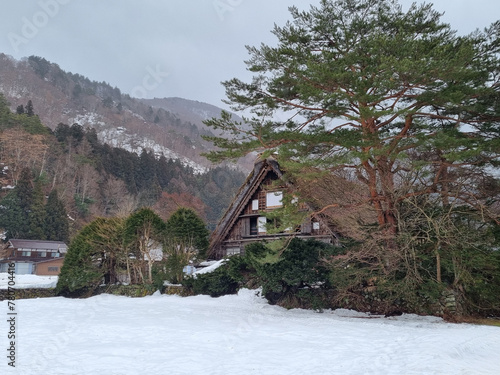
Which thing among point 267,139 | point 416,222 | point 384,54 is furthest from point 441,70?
point 267,139

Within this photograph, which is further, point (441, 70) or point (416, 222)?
point (416, 222)

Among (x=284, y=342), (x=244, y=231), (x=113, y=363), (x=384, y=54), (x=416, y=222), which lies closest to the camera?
(x=113, y=363)

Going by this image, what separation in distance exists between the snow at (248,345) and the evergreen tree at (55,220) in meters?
32.1

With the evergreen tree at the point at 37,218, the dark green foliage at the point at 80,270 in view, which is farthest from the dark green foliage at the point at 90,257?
the evergreen tree at the point at 37,218

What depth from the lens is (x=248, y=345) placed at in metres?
7.11

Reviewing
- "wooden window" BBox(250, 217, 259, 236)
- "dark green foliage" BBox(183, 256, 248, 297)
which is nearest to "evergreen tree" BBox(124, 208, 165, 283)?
"dark green foliage" BBox(183, 256, 248, 297)

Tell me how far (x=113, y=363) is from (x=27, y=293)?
17893 millimetres

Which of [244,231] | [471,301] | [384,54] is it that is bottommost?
[471,301]

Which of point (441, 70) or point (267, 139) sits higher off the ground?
point (441, 70)

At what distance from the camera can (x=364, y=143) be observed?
30.8ft

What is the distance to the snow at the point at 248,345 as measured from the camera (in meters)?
5.45

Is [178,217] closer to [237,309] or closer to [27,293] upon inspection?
[237,309]

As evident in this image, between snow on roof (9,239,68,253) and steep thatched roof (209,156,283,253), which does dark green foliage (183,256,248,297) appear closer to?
steep thatched roof (209,156,283,253)

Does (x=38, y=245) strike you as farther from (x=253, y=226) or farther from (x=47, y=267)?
(x=253, y=226)
